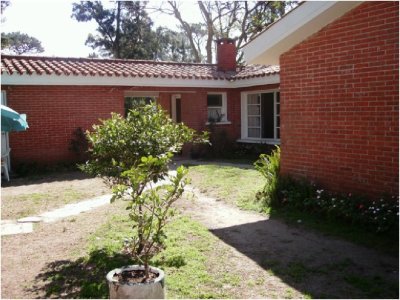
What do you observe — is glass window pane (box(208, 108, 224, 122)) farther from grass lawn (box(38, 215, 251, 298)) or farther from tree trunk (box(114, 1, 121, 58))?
tree trunk (box(114, 1, 121, 58))

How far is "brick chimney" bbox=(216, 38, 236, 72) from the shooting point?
60.2ft

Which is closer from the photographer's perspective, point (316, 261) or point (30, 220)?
point (316, 261)

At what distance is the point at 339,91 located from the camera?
7031 mm

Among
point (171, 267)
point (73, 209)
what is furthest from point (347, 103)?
point (73, 209)

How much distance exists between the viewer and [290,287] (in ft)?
14.4

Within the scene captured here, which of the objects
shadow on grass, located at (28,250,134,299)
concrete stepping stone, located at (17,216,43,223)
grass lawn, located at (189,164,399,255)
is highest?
grass lawn, located at (189,164,399,255)

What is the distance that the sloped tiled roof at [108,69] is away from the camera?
1298 cm

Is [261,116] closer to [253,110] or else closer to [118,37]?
[253,110]

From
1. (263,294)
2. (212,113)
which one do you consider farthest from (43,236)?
(212,113)

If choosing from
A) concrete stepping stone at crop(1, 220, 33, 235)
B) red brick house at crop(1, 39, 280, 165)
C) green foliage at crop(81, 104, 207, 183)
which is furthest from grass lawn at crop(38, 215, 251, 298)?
red brick house at crop(1, 39, 280, 165)

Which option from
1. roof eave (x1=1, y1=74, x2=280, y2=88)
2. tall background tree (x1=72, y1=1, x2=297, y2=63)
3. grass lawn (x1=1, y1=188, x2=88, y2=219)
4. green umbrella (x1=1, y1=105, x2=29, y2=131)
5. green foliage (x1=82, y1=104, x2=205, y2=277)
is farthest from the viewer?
tall background tree (x1=72, y1=1, x2=297, y2=63)

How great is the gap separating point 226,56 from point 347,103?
12.0 m

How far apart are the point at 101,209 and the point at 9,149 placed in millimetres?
5399

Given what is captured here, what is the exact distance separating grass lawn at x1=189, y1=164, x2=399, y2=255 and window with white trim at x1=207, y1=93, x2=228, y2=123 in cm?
405
